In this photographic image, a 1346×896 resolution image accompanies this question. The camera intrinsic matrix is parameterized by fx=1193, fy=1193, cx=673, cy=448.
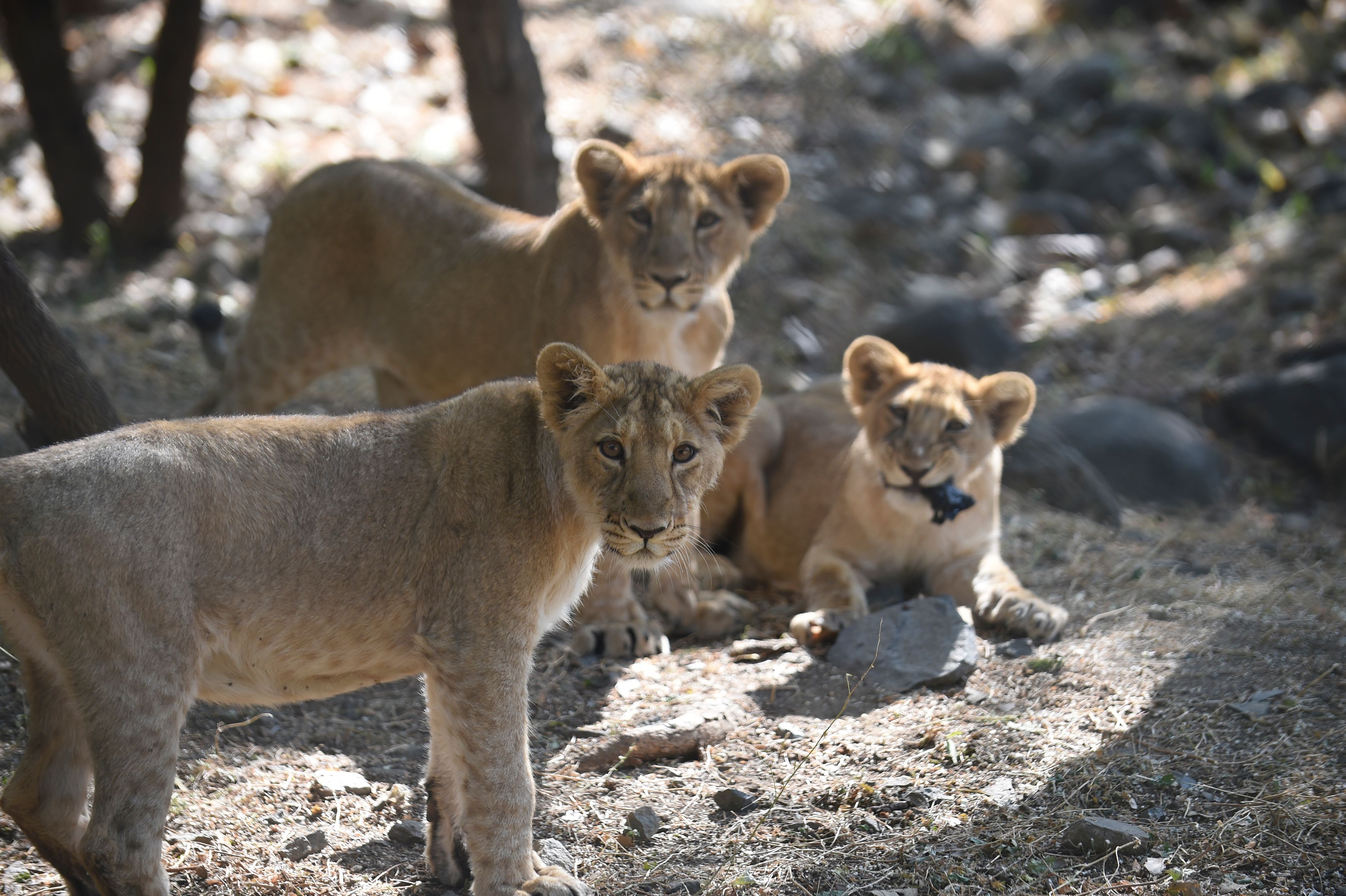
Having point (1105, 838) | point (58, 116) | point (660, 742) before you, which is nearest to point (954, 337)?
point (660, 742)

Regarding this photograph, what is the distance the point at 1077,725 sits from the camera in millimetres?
4582

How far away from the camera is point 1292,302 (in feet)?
31.5

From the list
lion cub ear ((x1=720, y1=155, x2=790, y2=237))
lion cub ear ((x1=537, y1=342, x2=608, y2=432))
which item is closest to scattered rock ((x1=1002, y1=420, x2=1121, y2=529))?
lion cub ear ((x1=720, y1=155, x2=790, y2=237))

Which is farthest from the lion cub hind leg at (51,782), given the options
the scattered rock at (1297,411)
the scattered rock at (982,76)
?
the scattered rock at (982,76)

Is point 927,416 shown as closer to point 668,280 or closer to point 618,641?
Result: point 668,280

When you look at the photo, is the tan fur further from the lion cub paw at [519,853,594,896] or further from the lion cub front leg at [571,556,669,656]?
the lion cub paw at [519,853,594,896]

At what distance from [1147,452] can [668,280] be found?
4.27 meters

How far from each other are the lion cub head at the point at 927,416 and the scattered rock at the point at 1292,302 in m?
5.03

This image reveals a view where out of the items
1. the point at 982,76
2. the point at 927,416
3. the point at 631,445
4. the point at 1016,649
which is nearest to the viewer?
the point at 631,445

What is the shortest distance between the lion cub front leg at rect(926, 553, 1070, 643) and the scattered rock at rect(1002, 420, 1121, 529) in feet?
5.01

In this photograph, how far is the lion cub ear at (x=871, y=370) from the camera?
584 cm

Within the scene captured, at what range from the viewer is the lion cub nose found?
5234 millimetres

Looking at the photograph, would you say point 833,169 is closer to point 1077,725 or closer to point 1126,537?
point 1126,537

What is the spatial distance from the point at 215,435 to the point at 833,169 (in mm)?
9408
